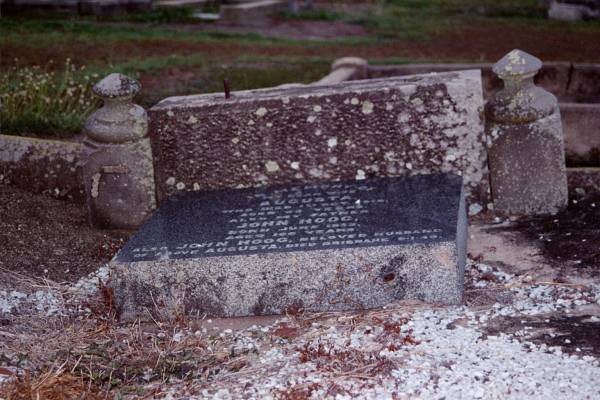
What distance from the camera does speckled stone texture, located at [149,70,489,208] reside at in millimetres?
6055

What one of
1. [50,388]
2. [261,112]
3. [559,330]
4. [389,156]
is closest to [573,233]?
[389,156]

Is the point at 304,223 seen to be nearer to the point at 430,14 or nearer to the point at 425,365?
the point at 425,365

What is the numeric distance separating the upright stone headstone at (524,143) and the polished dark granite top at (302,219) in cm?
44

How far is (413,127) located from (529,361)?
7.80 feet

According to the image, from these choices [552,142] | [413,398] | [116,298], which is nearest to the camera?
[413,398]

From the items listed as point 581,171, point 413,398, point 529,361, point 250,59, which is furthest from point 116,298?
point 250,59

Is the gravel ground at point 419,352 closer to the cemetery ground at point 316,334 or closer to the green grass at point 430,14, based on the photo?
the cemetery ground at point 316,334

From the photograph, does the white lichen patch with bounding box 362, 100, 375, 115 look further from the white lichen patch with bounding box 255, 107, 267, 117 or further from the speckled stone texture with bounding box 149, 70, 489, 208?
the white lichen patch with bounding box 255, 107, 267, 117

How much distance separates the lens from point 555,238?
5.72 meters

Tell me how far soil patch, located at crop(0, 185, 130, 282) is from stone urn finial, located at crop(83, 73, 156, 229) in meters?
0.16

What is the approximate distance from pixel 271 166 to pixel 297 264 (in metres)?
1.48

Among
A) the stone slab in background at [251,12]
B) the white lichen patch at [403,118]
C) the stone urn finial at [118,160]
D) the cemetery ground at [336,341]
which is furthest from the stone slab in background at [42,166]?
the stone slab in background at [251,12]

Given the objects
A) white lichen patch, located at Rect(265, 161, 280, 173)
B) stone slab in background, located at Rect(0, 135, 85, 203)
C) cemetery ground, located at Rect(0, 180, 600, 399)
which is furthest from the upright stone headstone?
stone slab in background, located at Rect(0, 135, 85, 203)

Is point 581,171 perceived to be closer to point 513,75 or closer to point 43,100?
point 513,75
